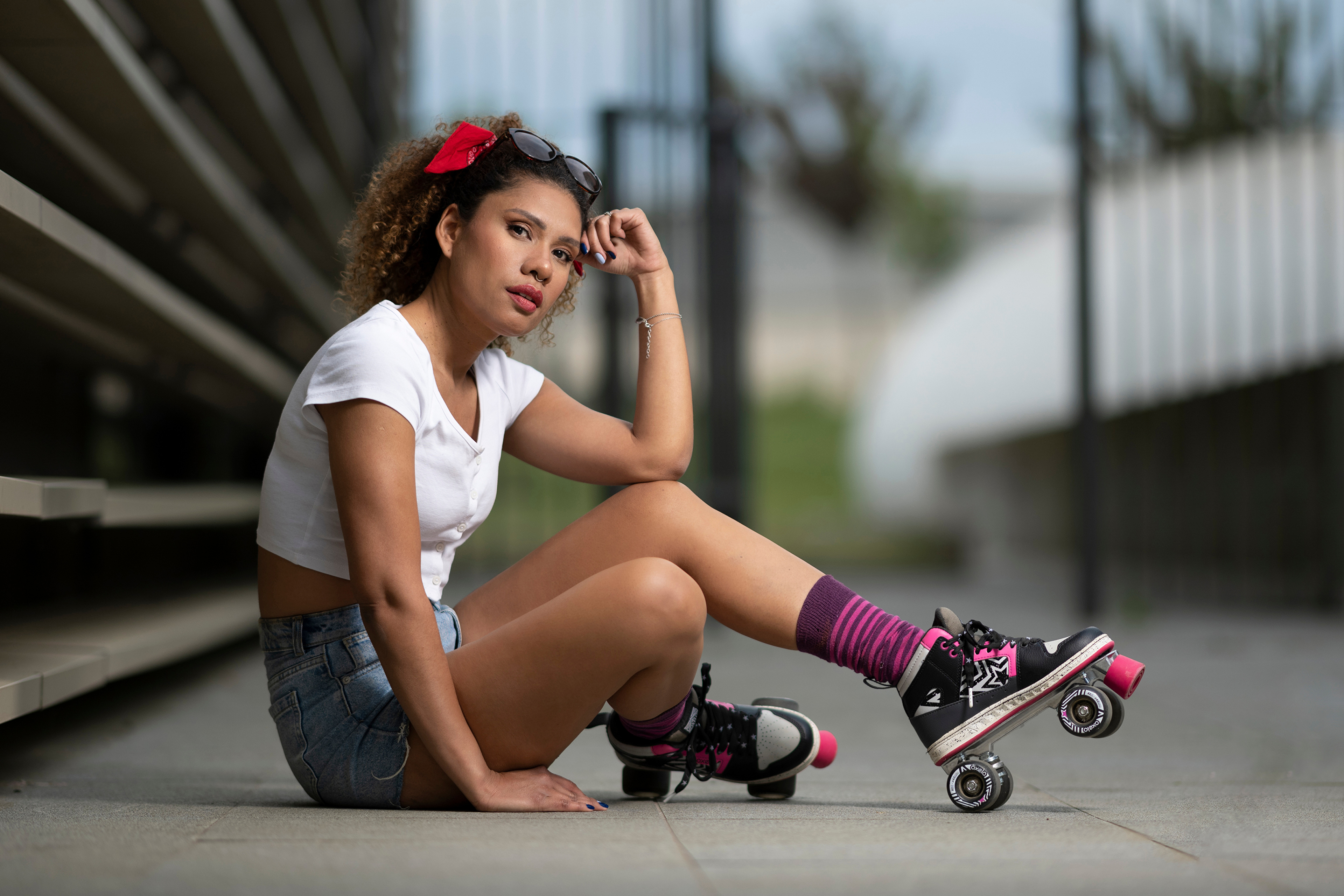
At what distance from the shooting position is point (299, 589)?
5.74 feet

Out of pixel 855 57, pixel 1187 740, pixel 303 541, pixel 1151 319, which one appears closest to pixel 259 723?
pixel 303 541

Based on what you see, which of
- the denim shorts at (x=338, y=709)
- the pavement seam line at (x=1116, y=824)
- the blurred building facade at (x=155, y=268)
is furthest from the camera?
the blurred building facade at (x=155, y=268)

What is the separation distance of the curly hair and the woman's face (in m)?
0.03

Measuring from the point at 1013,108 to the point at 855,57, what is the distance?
16.4 ft

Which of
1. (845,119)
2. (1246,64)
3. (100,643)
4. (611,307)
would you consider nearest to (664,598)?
(100,643)

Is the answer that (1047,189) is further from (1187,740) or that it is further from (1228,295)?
(1187,740)

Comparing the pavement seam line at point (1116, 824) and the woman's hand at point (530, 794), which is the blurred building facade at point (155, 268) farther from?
the pavement seam line at point (1116, 824)

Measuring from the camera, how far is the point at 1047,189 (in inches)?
854

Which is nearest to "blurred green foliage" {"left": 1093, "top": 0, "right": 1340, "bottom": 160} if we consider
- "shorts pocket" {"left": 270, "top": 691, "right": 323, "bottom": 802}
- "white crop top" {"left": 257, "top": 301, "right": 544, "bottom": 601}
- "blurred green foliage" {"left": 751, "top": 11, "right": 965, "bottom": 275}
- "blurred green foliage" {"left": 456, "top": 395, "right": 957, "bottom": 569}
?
"blurred green foliage" {"left": 456, "top": 395, "right": 957, "bottom": 569}

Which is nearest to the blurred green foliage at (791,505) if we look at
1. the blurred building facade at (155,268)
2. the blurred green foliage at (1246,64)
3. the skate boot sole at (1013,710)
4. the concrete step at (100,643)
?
the blurred building facade at (155,268)

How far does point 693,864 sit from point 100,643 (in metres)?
1.55

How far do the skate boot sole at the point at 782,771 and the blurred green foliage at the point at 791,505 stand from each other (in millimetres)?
4712

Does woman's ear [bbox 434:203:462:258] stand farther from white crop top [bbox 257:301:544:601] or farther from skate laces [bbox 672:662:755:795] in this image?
skate laces [bbox 672:662:755:795]

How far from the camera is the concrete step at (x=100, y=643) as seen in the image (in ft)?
6.39
